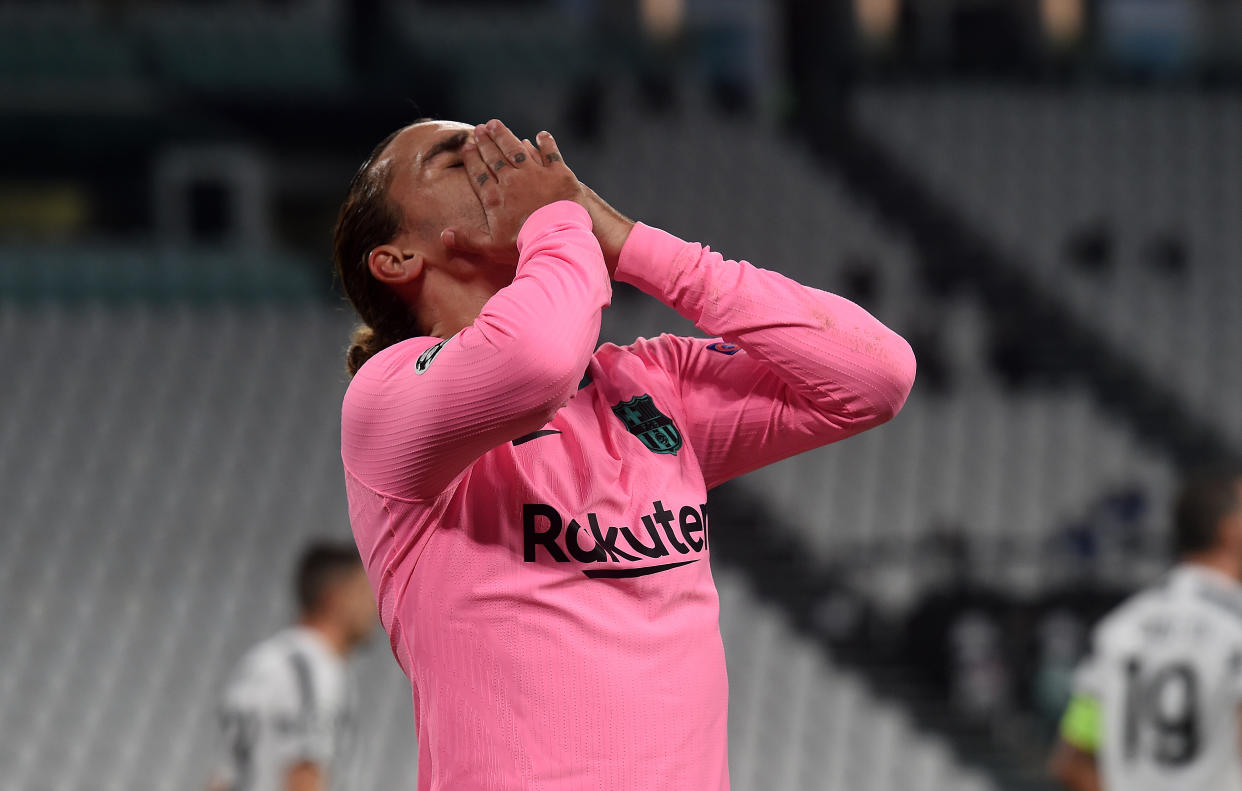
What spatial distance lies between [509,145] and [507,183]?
4 cm

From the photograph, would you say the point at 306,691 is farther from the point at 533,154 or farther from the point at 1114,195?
the point at 1114,195

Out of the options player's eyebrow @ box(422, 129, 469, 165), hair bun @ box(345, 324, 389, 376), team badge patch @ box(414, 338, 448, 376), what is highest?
player's eyebrow @ box(422, 129, 469, 165)

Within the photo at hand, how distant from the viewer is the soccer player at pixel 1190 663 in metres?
4.02

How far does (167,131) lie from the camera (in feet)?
46.2

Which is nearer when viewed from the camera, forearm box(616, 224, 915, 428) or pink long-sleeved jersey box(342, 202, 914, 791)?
pink long-sleeved jersey box(342, 202, 914, 791)

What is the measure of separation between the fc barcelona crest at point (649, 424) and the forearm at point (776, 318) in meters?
0.14

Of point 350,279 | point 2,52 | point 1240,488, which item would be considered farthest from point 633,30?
point 350,279

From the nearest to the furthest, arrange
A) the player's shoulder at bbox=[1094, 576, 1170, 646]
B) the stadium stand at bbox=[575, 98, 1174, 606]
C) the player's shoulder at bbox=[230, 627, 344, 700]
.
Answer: the player's shoulder at bbox=[1094, 576, 1170, 646] → the player's shoulder at bbox=[230, 627, 344, 700] → the stadium stand at bbox=[575, 98, 1174, 606]

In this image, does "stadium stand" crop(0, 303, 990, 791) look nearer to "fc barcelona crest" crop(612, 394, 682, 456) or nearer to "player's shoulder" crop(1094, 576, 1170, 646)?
"player's shoulder" crop(1094, 576, 1170, 646)

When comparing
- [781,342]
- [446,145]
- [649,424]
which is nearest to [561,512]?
[649,424]

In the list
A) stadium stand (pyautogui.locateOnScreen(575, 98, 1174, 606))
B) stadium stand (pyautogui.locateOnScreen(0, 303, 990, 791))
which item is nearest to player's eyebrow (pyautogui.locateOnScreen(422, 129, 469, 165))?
stadium stand (pyautogui.locateOnScreen(0, 303, 990, 791))

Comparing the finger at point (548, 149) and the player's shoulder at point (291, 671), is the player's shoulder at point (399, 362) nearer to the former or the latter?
the finger at point (548, 149)

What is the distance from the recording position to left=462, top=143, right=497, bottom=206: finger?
1623 mm

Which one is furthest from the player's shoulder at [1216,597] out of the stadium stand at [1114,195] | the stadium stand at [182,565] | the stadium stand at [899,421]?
the stadium stand at [1114,195]
